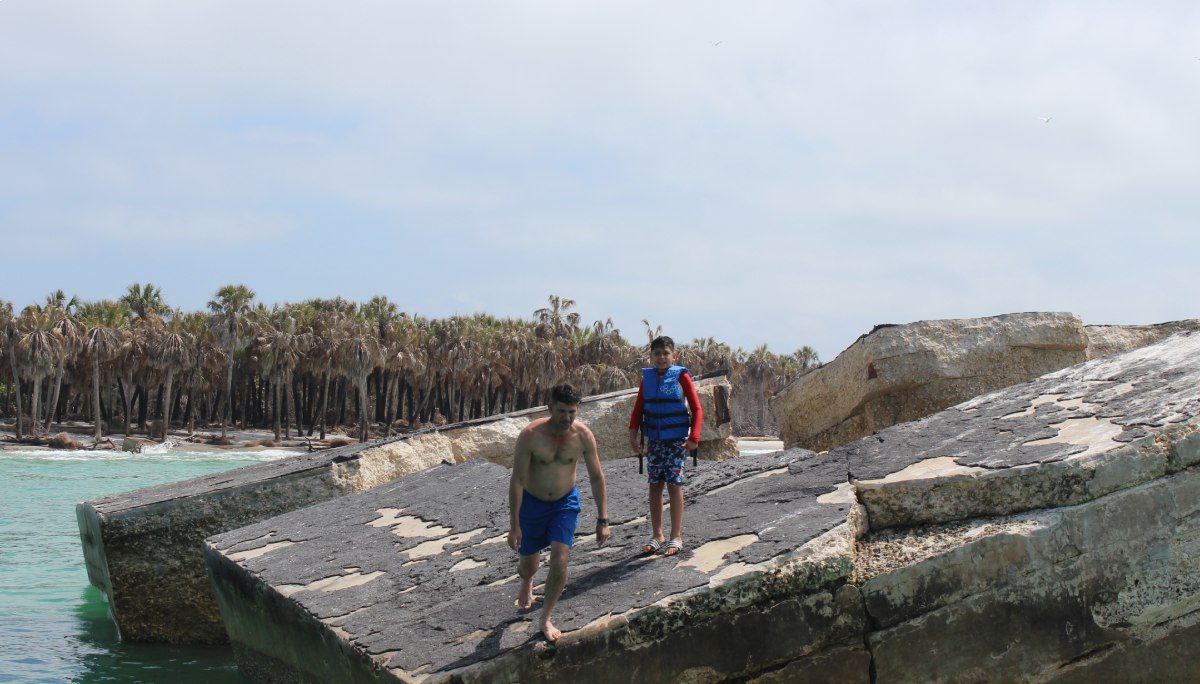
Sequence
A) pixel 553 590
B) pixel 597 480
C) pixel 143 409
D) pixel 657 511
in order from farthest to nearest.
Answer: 1. pixel 143 409
2. pixel 657 511
3. pixel 597 480
4. pixel 553 590

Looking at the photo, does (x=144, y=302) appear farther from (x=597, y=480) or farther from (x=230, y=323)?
(x=597, y=480)

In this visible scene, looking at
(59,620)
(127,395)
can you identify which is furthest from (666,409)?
(127,395)

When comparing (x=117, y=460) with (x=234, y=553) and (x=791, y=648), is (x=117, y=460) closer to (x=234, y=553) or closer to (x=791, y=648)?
(x=234, y=553)

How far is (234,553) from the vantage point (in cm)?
820

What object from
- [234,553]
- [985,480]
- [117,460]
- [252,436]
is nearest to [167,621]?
[234,553]

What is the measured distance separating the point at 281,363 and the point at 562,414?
5457 cm

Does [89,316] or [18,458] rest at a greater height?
[89,316]

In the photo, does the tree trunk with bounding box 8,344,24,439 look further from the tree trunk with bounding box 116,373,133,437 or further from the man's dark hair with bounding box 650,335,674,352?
the man's dark hair with bounding box 650,335,674,352

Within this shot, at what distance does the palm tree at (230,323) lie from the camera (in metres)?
55.7

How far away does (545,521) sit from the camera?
5.16 meters

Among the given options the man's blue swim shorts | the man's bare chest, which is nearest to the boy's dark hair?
the man's bare chest

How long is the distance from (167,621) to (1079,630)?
8077mm

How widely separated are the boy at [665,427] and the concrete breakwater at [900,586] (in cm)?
24

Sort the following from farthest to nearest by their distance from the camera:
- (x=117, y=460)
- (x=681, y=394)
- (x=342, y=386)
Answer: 1. (x=342, y=386)
2. (x=117, y=460)
3. (x=681, y=394)
